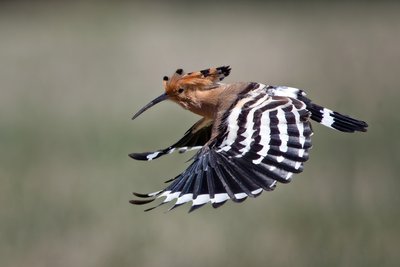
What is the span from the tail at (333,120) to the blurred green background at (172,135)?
18.4 inches

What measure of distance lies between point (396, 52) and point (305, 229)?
2.51 m

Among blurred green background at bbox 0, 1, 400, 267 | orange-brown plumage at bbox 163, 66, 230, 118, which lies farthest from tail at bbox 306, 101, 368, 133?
blurred green background at bbox 0, 1, 400, 267

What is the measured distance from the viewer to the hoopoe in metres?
2.68

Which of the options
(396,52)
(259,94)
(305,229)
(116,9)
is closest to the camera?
(259,94)

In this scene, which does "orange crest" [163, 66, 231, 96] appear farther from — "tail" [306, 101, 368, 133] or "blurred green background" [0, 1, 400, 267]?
"blurred green background" [0, 1, 400, 267]

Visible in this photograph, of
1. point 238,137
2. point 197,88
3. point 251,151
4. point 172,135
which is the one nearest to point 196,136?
point 197,88

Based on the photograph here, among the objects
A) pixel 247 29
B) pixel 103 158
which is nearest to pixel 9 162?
pixel 103 158

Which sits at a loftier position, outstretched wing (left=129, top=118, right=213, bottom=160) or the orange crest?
the orange crest

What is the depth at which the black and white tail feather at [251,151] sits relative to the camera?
2.66 metres

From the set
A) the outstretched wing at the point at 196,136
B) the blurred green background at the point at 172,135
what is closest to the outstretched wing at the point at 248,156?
the outstretched wing at the point at 196,136

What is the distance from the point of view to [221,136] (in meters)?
3.02

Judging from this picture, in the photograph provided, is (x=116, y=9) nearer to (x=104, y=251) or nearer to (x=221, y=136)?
(x=104, y=251)

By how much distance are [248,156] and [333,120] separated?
2.03 feet

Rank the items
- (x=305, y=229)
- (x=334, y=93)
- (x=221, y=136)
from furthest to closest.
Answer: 1. (x=334, y=93)
2. (x=305, y=229)
3. (x=221, y=136)
